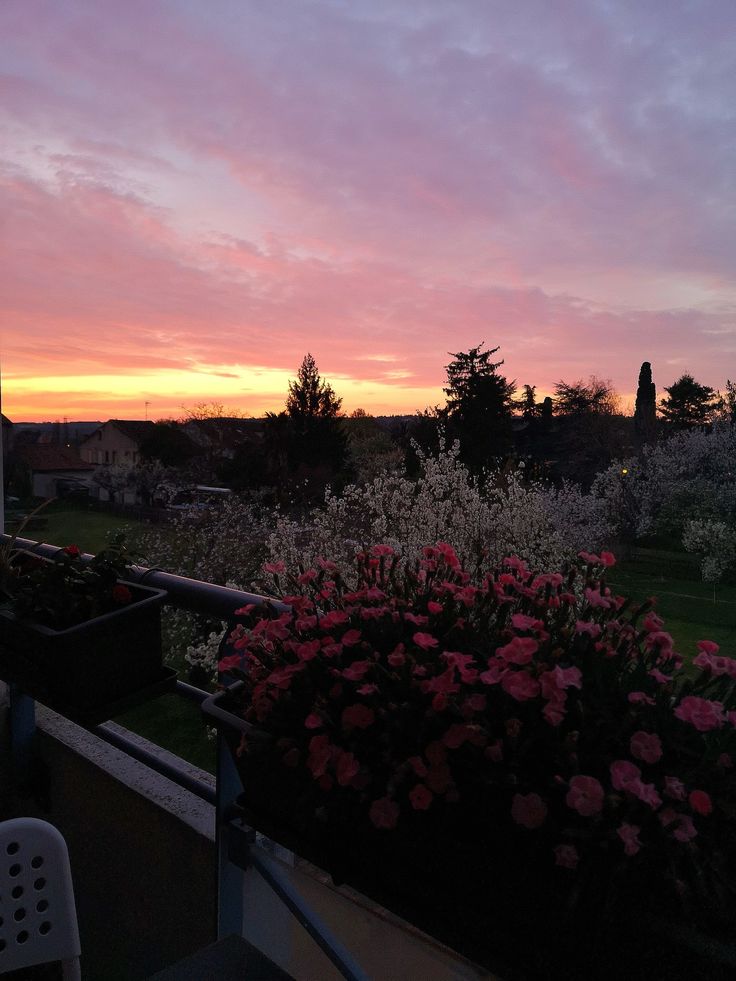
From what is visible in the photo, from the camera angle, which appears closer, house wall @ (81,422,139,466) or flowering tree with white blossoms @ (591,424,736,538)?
flowering tree with white blossoms @ (591,424,736,538)

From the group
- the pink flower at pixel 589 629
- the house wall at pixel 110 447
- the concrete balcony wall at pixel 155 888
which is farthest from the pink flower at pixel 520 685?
the house wall at pixel 110 447

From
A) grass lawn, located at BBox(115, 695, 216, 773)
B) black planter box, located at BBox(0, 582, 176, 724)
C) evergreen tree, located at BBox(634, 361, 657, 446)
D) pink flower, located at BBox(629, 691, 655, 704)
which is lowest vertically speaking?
grass lawn, located at BBox(115, 695, 216, 773)

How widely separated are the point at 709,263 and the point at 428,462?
1042cm

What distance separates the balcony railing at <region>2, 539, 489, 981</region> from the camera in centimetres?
95

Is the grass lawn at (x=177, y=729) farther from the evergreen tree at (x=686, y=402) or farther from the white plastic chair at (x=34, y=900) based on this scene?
the evergreen tree at (x=686, y=402)

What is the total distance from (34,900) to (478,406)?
31.3 metres

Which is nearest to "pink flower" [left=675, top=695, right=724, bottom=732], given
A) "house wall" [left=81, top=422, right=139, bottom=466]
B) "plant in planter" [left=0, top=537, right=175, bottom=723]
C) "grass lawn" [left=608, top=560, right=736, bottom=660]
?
"plant in planter" [left=0, top=537, right=175, bottom=723]

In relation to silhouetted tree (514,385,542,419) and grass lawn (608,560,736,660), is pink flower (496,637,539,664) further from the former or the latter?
silhouetted tree (514,385,542,419)

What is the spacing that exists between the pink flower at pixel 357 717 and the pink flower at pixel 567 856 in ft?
0.72

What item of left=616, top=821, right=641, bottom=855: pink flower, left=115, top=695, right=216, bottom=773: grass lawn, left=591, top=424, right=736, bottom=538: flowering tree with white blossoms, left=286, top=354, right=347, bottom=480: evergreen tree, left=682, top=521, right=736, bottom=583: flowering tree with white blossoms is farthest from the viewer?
left=286, top=354, right=347, bottom=480: evergreen tree

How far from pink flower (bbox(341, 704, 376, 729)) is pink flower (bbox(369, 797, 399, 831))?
0.08 m

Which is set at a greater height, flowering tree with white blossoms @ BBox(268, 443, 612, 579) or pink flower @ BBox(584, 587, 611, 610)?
pink flower @ BBox(584, 587, 611, 610)

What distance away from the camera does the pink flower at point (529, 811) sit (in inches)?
23.4

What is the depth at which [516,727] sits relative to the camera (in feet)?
2.04
